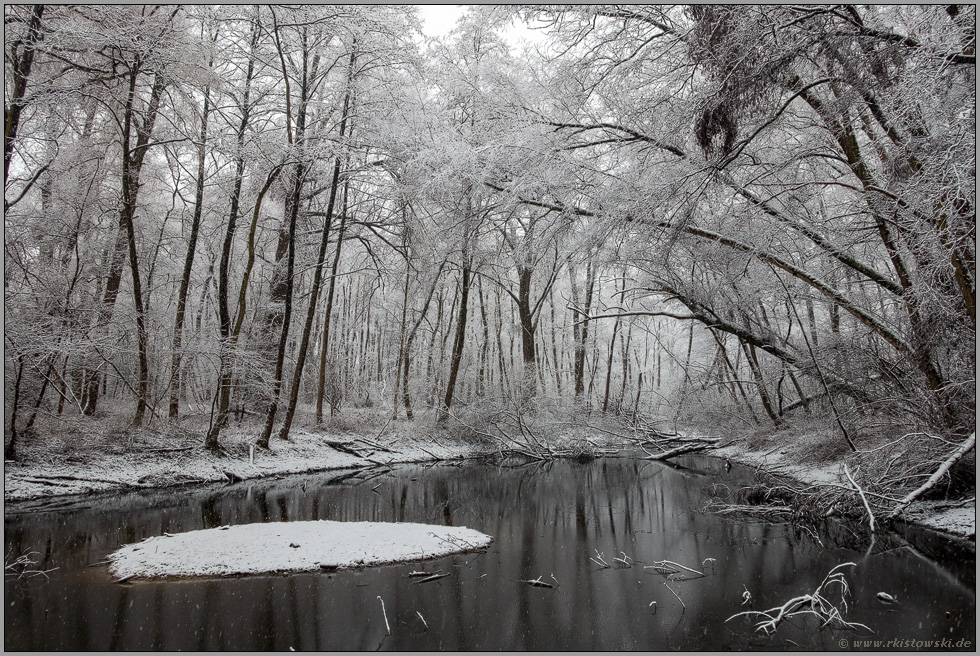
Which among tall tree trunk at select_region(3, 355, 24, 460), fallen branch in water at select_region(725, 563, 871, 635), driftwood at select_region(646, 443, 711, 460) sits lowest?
fallen branch in water at select_region(725, 563, 871, 635)

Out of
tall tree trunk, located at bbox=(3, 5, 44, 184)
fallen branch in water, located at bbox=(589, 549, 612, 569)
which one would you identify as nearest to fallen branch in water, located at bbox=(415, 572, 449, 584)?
fallen branch in water, located at bbox=(589, 549, 612, 569)

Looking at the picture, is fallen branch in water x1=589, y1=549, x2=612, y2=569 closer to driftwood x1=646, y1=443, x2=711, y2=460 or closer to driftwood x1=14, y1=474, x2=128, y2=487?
driftwood x1=14, y1=474, x2=128, y2=487

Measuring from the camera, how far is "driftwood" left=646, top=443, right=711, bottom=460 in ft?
52.9

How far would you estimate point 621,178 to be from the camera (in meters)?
9.59

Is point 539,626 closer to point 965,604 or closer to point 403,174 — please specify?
point 965,604

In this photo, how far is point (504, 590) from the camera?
5648 mm

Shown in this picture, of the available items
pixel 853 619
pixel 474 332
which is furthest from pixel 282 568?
pixel 474 332

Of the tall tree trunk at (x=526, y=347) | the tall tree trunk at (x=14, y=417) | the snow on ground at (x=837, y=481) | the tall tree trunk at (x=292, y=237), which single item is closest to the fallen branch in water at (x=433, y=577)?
the snow on ground at (x=837, y=481)

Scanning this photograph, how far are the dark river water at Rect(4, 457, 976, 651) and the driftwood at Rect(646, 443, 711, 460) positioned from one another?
6.70 meters

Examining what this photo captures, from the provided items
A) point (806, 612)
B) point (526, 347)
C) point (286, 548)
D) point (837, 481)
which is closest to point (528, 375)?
point (526, 347)

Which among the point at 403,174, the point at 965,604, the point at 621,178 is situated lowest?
the point at 965,604

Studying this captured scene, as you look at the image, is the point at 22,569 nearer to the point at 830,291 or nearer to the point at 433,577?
the point at 433,577

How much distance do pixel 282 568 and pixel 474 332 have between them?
1027 inches

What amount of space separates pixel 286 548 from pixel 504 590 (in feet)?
9.81
